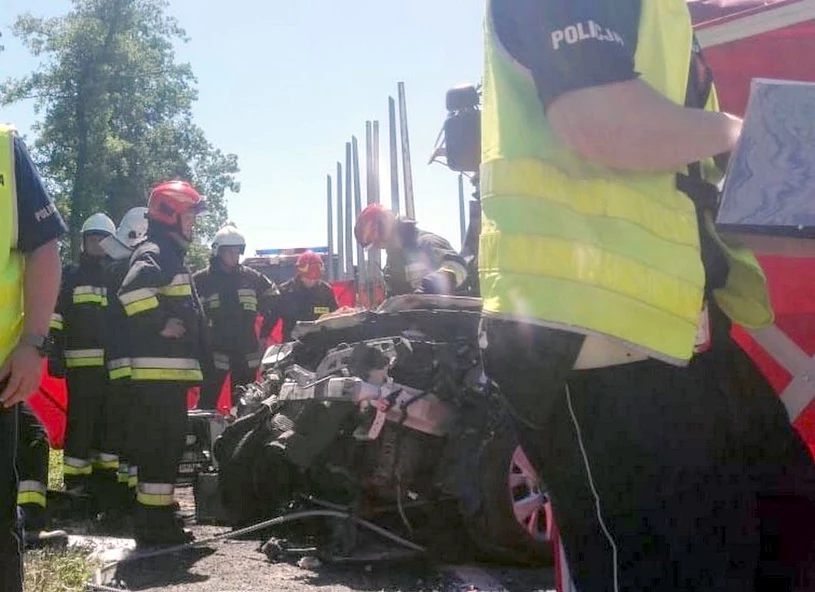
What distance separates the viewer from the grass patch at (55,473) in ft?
26.0

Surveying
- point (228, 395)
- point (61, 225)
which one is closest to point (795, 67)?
point (61, 225)

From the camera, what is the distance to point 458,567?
4.71 metres

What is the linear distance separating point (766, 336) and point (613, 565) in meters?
0.84

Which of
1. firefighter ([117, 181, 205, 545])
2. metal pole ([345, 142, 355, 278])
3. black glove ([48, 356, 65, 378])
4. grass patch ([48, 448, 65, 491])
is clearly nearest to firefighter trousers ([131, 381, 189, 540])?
firefighter ([117, 181, 205, 545])

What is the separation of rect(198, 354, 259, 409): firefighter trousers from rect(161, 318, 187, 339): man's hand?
11.3ft

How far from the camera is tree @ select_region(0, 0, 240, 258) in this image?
36000mm

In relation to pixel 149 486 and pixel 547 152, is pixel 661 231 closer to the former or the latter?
pixel 547 152

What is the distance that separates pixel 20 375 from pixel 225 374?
7.24m

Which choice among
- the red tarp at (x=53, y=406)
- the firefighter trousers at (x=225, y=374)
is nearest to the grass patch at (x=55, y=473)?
the red tarp at (x=53, y=406)

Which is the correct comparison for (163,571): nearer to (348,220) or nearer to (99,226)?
(99,226)

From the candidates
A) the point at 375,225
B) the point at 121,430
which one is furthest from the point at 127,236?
the point at 375,225

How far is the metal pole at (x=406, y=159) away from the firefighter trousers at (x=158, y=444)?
8.69 metres

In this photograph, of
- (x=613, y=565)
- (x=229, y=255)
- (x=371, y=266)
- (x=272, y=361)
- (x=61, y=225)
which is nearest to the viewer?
(x=613, y=565)

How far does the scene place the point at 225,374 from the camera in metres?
9.83
